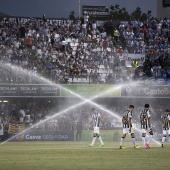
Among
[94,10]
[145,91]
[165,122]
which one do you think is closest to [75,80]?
[145,91]

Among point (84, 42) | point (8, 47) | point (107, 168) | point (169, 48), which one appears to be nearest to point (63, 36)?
point (84, 42)

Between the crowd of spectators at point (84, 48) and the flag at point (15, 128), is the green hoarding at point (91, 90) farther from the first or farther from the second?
the flag at point (15, 128)

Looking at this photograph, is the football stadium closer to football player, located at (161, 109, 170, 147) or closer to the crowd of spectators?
the crowd of spectators

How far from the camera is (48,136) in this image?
44.4 metres

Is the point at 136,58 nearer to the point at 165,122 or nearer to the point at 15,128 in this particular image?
the point at 15,128

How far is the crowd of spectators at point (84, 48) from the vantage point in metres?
46.1

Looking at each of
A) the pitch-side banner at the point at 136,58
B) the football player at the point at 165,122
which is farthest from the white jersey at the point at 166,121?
the pitch-side banner at the point at 136,58

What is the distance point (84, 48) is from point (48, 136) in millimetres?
9223

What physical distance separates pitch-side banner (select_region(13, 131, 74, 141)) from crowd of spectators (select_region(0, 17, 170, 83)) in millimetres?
4149

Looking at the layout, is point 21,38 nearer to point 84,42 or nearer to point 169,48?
point 84,42

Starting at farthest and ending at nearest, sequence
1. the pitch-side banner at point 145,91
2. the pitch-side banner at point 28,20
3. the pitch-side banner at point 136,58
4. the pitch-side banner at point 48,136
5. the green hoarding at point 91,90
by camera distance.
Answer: the pitch-side banner at point 28,20 → the pitch-side banner at point 136,58 → the pitch-side banner at point 145,91 → the green hoarding at point 91,90 → the pitch-side banner at point 48,136

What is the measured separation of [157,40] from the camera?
172ft

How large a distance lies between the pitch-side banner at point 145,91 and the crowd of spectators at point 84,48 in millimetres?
998

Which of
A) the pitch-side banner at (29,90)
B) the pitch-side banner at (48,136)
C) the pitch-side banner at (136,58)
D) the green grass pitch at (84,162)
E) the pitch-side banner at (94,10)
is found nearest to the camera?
the green grass pitch at (84,162)
